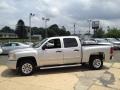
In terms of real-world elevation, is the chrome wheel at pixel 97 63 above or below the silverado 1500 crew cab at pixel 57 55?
below

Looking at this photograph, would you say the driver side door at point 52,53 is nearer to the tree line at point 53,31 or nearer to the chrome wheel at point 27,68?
the chrome wheel at point 27,68

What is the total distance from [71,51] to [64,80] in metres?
2.52

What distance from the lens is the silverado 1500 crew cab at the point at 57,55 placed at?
1224 centimetres

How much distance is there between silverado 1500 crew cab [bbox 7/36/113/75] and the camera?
40.2 feet

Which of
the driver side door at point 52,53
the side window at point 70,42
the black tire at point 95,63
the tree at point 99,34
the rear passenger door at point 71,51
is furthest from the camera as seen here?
the tree at point 99,34

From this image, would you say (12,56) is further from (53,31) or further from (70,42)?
(53,31)

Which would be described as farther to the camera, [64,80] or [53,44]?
[53,44]

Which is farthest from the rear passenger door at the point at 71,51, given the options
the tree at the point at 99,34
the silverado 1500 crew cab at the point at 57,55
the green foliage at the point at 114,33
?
the tree at the point at 99,34

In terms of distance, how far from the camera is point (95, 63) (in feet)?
44.8

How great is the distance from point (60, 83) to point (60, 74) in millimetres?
2051

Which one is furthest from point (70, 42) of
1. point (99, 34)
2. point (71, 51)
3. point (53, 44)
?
point (99, 34)

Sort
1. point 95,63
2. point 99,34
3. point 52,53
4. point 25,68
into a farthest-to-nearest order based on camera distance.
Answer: point 99,34 → point 95,63 → point 52,53 → point 25,68

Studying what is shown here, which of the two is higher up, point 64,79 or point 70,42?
point 70,42

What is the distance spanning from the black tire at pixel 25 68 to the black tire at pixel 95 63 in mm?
3258
